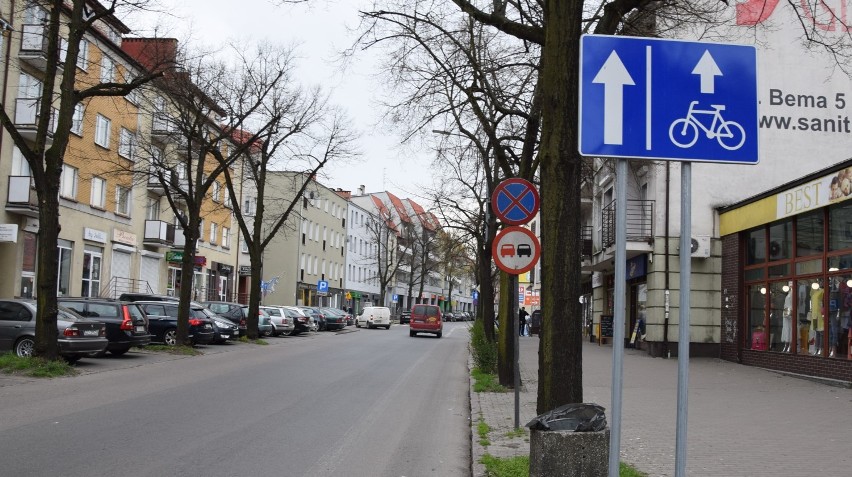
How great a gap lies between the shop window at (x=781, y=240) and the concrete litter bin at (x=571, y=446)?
1512 centimetres

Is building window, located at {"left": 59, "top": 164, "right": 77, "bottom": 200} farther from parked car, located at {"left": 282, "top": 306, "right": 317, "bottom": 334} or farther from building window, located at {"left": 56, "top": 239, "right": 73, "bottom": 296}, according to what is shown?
parked car, located at {"left": 282, "top": 306, "right": 317, "bottom": 334}

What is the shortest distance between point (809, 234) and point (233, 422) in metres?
13.8

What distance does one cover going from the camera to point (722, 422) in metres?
10.8

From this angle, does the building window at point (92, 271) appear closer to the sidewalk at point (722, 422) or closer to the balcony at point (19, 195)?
the balcony at point (19, 195)

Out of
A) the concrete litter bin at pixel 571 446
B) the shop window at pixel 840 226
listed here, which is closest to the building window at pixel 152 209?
the shop window at pixel 840 226

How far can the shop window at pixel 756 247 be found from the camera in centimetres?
2061

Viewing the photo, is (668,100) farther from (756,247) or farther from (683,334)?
(756,247)

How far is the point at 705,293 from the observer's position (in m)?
24.0

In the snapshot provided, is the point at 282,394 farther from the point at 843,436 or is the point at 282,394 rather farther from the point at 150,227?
the point at 150,227

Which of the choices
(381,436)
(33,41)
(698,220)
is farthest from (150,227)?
(381,436)

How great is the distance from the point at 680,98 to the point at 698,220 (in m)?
21.3

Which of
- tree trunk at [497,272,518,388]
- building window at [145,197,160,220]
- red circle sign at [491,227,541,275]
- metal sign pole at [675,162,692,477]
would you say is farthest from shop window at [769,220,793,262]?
building window at [145,197,160,220]

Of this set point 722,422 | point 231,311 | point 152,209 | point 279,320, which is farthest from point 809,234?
point 152,209

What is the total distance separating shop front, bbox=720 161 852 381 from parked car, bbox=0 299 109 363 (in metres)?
16.4
